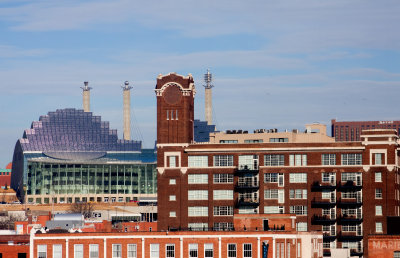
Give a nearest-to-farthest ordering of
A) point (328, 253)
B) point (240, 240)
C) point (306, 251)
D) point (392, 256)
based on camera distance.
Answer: point (392, 256), point (240, 240), point (306, 251), point (328, 253)

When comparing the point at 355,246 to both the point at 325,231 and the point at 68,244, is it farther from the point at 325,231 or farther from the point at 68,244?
the point at 68,244

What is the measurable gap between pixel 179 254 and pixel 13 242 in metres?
27.1

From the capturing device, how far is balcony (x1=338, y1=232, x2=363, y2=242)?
199 metres

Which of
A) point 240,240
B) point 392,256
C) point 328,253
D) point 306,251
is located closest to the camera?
point 392,256

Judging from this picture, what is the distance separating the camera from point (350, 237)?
653ft

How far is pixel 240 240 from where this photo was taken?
5674 inches

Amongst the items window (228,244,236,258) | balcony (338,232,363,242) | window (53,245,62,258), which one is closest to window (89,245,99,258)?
window (53,245,62,258)

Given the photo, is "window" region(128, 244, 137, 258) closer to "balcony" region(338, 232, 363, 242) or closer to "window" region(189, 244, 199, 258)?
"window" region(189, 244, 199, 258)

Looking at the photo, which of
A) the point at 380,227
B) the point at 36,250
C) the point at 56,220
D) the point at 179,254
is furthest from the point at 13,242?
the point at 380,227

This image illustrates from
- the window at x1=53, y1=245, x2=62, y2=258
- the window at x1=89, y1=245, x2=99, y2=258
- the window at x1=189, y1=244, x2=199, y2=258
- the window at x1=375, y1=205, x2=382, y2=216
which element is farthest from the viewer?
the window at x1=375, y1=205, x2=382, y2=216

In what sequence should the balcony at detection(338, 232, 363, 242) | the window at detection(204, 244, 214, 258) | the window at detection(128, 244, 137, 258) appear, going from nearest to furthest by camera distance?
the window at detection(204, 244, 214, 258) → the window at detection(128, 244, 137, 258) → the balcony at detection(338, 232, 363, 242)

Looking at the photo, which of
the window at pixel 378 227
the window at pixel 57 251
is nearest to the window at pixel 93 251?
the window at pixel 57 251

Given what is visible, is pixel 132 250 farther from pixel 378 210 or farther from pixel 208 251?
pixel 378 210

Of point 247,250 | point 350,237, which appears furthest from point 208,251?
point 350,237
